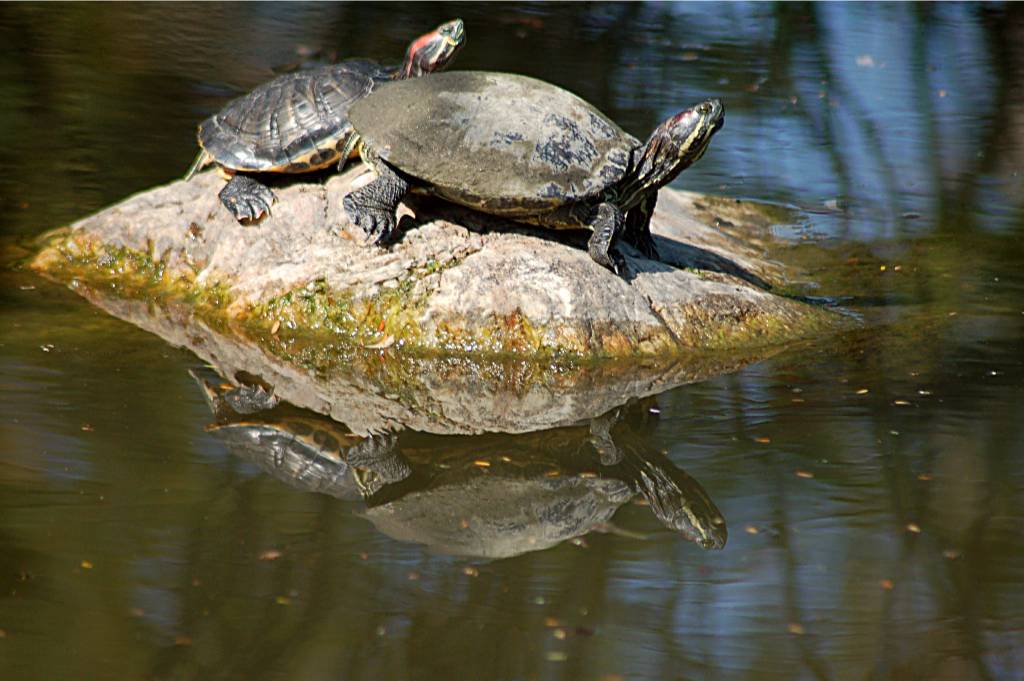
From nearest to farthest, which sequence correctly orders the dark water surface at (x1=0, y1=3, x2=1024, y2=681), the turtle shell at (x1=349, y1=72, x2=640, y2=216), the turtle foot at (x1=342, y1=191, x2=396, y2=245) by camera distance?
the dark water surface at (x1=0, y1=3, x2=1024, y2=681) → the turtle shell at (x1=349, y1=72, x2=640, y2=216) → the turtle foot at (x1=342, y1=191, x2=396, y2=245)

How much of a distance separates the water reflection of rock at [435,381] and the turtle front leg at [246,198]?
0.71 m

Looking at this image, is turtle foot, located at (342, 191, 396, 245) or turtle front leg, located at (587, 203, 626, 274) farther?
turtle foot, located at (342, 191, 396, 245)

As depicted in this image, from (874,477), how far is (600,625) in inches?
66.6

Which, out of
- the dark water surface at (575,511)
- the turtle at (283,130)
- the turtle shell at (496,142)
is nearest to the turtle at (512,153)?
the turtle shell at (496,142)

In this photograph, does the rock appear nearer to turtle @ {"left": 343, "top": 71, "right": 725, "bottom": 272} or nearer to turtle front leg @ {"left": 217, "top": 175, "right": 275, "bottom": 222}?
turtle front leg @ {"left": 217, "top": 175, "right": 275, "bottom": 222}

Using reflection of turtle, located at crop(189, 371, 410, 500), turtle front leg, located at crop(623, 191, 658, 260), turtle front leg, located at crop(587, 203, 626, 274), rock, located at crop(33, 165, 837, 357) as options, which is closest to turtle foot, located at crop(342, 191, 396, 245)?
rock, located at crop(33, 165, 837, 357)

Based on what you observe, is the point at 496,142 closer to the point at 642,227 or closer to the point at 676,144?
the point at 676,144

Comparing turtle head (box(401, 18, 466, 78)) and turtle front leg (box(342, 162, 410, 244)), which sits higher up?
turtle head (box(401, 18, 466, 78))


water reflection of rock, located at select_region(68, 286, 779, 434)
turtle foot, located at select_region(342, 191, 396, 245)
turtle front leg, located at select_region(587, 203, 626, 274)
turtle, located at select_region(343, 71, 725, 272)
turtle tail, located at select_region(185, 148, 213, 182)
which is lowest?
water reflection of rock, located at select_region(68, 286, 779, 434)

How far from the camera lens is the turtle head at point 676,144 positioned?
6.59m

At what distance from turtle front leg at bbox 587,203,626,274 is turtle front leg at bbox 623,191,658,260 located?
0.42 meters

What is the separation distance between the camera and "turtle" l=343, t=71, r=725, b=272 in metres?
6.31

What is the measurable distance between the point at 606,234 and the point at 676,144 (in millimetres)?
699

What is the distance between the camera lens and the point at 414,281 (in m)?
6.45
